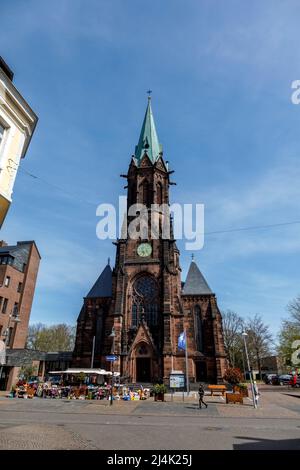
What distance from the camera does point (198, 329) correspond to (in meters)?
39.2

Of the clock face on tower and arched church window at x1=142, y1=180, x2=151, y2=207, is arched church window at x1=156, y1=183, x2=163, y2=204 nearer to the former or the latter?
arched church window at x1=142, y1=180, x2=151, y2=207

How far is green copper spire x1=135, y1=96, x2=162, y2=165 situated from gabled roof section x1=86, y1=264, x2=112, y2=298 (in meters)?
19.3

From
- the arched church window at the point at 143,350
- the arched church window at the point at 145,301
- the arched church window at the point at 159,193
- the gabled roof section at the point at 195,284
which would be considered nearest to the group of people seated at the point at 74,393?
the arched church window at the point at 143,350

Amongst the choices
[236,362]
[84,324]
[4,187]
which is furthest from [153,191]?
[236,362]

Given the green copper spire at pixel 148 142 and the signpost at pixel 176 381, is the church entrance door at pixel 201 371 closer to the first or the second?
the signpost at pixel 176 381

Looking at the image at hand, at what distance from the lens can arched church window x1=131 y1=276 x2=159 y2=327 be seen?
37844 millimetres

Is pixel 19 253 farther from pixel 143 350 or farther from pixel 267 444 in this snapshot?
pixel 267 444

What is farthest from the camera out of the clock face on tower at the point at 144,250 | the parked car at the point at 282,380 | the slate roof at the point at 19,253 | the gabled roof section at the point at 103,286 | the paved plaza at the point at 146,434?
the parked car at the point at 282,380

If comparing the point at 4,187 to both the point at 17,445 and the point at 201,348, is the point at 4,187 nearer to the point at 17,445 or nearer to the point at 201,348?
the point at 17,445

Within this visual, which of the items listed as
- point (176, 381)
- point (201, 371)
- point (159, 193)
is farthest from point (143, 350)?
point (159, 193)

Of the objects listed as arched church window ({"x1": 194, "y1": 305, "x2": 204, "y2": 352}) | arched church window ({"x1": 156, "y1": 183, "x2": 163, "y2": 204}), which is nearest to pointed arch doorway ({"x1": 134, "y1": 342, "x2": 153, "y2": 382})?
arched church window ({"x1": 194, "y1": 305, "x2": 204, "y2": 352})

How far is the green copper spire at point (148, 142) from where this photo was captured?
5253cm

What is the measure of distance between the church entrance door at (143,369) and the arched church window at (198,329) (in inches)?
273
